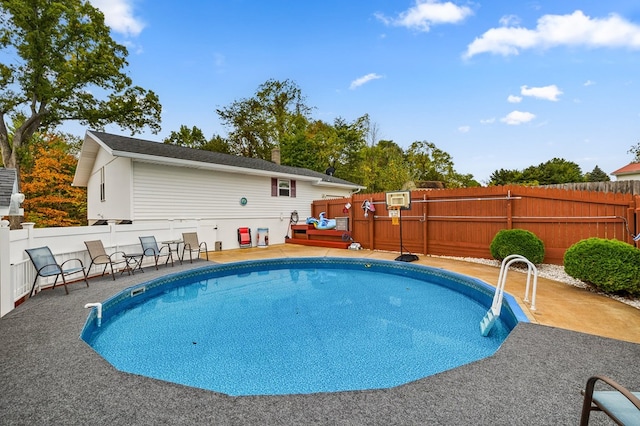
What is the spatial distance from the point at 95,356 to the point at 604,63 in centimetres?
1559

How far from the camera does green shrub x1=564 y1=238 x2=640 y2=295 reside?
459 centimetres

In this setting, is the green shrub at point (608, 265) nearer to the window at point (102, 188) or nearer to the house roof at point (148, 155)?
the house roof at point (148, 155)

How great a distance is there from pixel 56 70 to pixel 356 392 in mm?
22283

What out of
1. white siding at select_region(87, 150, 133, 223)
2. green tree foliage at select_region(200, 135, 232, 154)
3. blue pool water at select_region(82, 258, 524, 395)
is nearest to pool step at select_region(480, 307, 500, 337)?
blue pool water at select_region(82, 258, 524, 395)

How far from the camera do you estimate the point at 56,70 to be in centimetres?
1616

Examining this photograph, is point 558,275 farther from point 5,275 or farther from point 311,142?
point 311,142

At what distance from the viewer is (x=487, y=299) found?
5555 mm

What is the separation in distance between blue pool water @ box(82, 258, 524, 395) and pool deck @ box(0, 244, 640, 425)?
683 mm

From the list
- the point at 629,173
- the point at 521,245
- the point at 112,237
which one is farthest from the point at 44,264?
the point at 629,173

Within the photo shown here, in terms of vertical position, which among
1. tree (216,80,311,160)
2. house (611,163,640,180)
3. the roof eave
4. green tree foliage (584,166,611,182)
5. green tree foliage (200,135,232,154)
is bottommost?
the roof eave

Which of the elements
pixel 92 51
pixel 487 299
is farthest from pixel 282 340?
pixel 92 51

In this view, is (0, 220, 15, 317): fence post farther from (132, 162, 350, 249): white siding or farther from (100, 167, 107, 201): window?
(100, 167, 107, 201): window

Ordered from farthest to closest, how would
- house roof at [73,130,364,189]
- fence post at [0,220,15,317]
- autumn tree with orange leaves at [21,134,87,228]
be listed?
1. autumn tree with orange leaves at [21,134,87,228]
2. house roof at [73,130,364,189]
3. fence post at [0,220,15,317]

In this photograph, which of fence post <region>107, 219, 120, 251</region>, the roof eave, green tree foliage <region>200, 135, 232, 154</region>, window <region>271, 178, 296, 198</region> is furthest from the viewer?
green tree foliage <region>200, 135, 232, 154</region>
